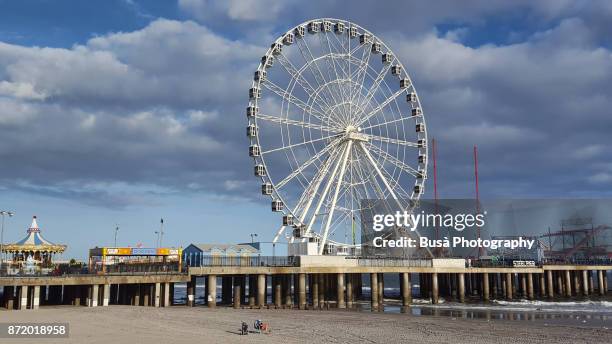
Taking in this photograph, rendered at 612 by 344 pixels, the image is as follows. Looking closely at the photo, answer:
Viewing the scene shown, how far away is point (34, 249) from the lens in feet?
148

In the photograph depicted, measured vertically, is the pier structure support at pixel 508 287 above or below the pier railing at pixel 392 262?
below

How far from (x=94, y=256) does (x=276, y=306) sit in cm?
1425

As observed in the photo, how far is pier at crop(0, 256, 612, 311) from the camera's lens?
124 ft

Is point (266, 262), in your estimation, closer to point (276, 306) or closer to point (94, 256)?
point (276, 306)

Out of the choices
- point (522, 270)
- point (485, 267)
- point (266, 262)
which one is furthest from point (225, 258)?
point (522, 270)

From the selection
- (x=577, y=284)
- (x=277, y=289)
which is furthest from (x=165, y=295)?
(x=577, y=284)

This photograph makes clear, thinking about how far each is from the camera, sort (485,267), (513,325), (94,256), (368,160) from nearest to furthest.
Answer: (513,325) < (94,256) < (368,160) < (485,267)

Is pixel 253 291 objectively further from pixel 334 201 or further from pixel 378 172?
pixel 378 172

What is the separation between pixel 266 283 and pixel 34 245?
1815 cm

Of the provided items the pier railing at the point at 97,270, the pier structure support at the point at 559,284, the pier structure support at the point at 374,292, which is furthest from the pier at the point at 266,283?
the pier structure support at the point at 559,284

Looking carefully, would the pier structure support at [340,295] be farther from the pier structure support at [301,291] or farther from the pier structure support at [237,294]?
the pier structure support at [237,294]

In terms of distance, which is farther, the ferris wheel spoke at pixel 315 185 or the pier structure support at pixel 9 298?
the ferris wheel spoke at pixel 315 185

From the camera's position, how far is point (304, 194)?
50062mm

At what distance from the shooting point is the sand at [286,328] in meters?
25.1
